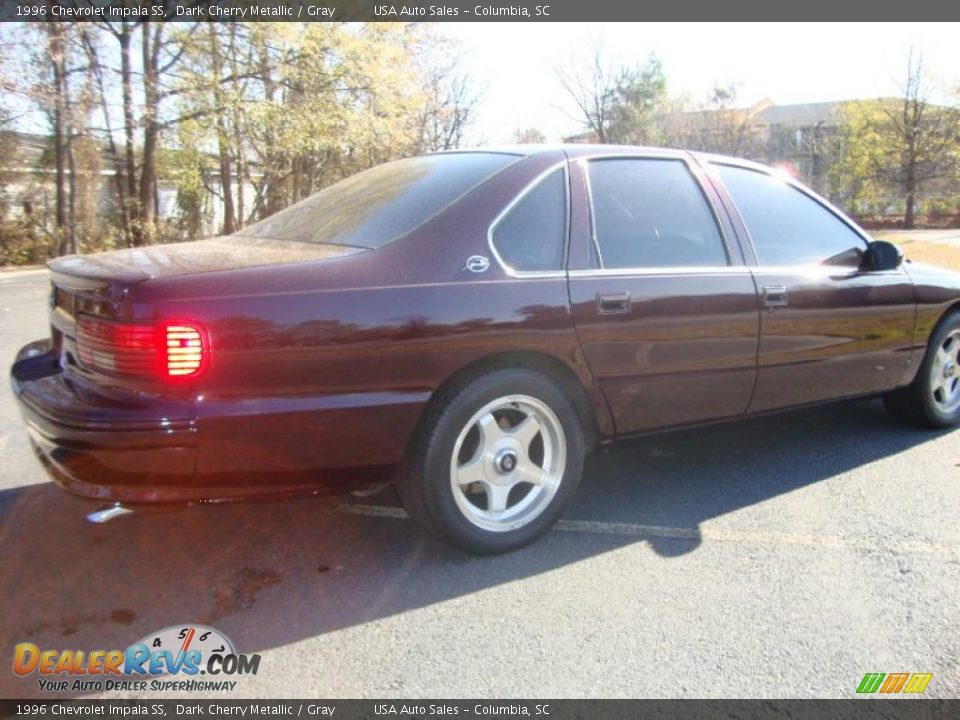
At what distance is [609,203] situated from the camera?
3.24 metres

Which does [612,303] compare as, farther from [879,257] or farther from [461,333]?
[879,257]

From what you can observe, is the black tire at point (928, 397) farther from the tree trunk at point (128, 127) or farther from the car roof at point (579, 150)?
the tree trunk at point (128, 127)

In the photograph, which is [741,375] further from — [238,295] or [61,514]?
[61,514]

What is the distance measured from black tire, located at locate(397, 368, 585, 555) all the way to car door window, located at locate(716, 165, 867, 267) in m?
1.43

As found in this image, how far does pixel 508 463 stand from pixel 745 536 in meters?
1.10

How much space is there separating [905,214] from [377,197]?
4770 cm

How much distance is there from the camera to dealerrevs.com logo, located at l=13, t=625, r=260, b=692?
7.07 ft

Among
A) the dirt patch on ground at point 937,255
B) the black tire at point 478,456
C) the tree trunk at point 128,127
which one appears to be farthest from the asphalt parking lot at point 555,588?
the tree trunk at point 128,127

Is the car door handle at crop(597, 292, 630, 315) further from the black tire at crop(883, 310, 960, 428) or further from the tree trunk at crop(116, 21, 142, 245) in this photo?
the tree trunk at crop(116, 21, 142, 245)

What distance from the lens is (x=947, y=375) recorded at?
4.61 meters

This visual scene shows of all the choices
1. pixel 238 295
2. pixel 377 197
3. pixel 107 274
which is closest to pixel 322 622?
pixel 238 295

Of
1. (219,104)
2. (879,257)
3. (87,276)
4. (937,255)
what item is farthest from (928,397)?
(219,104)

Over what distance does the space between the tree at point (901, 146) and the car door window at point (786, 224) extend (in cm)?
4250

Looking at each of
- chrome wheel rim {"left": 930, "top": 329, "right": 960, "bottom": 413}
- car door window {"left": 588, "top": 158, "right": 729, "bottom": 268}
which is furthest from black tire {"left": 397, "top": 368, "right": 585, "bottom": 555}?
chrome wheel rim {"left": 930, "top": 329, "right": 960, "bottom": 413}
